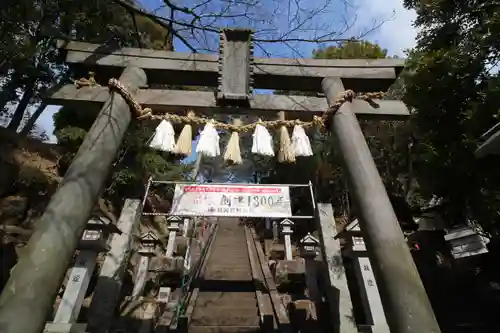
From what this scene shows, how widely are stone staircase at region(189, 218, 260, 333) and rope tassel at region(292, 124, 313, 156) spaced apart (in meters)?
4.08

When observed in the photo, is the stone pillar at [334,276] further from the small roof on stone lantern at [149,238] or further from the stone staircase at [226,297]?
the small roof on stone lantern at [149,238]

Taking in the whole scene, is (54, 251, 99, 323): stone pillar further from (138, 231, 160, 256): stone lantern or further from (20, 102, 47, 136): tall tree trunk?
(20, 102, 47, 136): tall tree trunk

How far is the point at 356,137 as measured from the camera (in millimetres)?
4043

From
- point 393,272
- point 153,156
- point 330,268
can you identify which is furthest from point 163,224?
point 393,272

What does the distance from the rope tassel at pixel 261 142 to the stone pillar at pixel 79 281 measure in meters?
3.81

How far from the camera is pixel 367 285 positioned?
19.4ft

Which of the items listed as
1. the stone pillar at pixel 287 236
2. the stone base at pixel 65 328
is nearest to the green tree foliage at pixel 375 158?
the stone pillar at pixel 287 236

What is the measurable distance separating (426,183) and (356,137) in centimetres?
547

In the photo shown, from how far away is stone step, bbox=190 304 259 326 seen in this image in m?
7.10

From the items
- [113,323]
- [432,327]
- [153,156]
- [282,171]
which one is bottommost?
[432,327]

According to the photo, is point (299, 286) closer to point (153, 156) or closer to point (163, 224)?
point (153, 156)

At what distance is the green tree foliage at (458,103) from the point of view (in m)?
6.84

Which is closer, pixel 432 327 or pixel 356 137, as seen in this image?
pixel 432 327

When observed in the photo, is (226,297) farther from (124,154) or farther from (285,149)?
(124,154)
